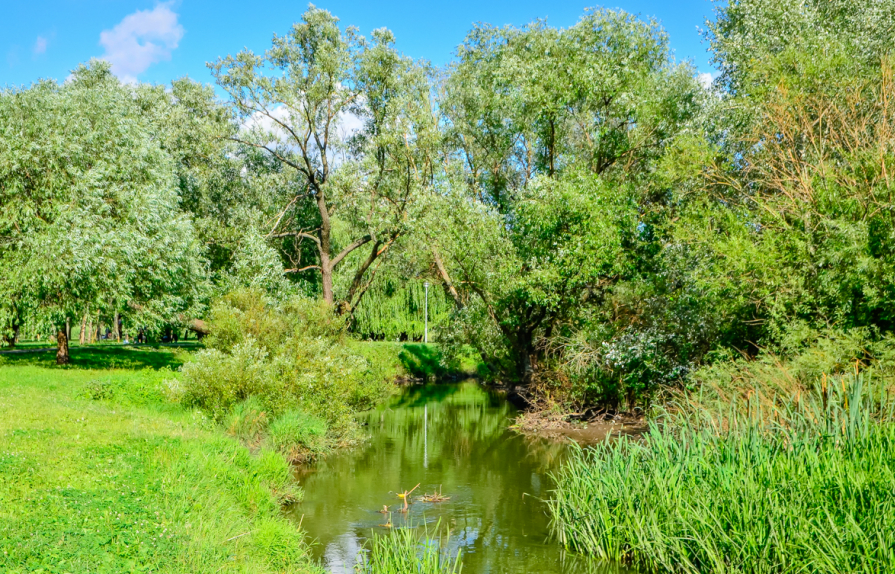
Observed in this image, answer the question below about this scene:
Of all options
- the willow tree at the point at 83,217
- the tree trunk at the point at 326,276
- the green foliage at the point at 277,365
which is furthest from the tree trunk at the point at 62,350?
the tree trunk at the point at 326,276

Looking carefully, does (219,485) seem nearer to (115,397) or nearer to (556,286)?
(115,397)

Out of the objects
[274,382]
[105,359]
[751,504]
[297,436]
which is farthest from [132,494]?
[105,359]

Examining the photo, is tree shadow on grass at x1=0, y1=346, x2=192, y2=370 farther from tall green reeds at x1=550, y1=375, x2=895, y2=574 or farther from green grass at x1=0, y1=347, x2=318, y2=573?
tall green reeds at x1=550, y1=375, x2=895, y2=574

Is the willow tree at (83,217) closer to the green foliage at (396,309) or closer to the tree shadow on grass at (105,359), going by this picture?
the tree shadow on grass at (105,359)

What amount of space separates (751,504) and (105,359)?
28.0 metres

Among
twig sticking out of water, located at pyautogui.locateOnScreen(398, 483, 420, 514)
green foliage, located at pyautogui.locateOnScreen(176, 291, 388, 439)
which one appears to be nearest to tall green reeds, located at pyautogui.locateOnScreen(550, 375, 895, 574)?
twig sticking out of water, located at pyautogui.locateOnScreen(398, 483, 420, 514)

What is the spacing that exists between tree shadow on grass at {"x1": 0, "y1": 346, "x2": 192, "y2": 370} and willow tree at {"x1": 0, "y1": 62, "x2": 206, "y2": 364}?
3.77 feet

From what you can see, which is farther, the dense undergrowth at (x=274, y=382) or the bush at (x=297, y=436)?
the dense undergrowth at (x=274, y=382)

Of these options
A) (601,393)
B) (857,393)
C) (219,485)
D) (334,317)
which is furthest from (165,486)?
(601,393)

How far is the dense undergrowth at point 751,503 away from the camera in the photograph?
7773mm

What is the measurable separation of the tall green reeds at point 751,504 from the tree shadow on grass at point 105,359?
22.2m

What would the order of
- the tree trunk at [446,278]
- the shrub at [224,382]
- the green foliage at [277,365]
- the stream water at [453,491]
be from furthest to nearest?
the tree trunk at [446,278] < the green foliage at [277,365] < the shrub at [224,382] < the stream water at [453,491]

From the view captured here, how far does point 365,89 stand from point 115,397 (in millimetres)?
18391

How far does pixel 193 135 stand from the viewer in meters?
32.4
